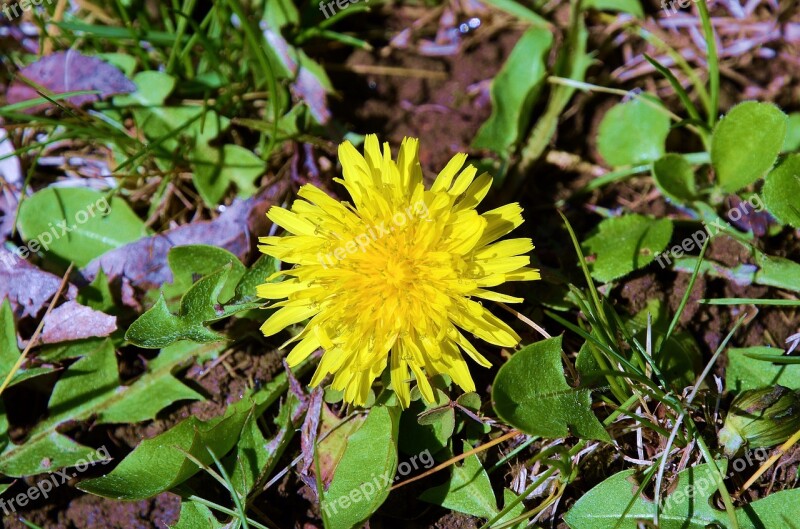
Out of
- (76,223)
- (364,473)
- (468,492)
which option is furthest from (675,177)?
(76,223)

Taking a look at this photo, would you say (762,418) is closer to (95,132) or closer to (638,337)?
(638,337)

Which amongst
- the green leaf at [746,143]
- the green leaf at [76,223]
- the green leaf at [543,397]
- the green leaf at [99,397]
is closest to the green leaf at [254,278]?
the green leaf at [99,397]

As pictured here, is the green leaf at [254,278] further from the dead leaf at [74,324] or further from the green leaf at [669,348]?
the green leaf at [669,348]

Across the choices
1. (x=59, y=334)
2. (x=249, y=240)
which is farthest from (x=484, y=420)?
(x=59, y=334)

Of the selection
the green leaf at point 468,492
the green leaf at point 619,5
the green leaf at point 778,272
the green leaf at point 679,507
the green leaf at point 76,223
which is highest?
the green leaf at point 619,5

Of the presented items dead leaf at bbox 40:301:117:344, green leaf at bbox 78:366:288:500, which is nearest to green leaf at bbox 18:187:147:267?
dead leaf at bbox 40:301:117:344

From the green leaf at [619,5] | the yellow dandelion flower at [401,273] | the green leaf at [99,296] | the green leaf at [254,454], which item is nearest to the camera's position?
the yellow dandelion flower at [401,273]

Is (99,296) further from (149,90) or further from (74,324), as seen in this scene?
(149,90)
